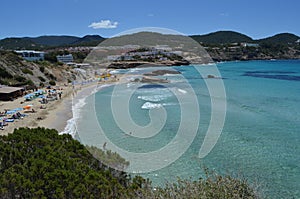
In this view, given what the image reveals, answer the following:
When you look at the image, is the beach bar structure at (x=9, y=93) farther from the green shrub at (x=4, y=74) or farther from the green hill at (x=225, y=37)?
the green hill at (x=225, y=37)

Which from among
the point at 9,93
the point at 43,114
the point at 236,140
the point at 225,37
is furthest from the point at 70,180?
the point at 225,37

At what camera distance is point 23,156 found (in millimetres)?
7516

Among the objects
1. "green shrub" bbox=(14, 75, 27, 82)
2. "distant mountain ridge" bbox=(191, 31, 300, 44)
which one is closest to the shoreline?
"green shrub" bbox=(14, 75, 27, 82)

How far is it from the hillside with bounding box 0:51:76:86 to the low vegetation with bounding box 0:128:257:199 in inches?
1057

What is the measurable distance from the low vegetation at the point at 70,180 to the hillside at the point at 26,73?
1057 inches

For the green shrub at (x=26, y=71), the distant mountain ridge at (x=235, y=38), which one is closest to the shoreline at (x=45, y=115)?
the green shrub at (x=26, y=71)

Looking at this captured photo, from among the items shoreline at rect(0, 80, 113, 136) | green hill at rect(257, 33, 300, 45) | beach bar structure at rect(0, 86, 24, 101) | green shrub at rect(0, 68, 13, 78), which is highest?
green hill at rect(257, 33, 300, 45)

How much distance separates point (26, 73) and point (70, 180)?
3426 cm

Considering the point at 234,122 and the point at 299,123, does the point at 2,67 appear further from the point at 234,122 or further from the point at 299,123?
the point at 299,123

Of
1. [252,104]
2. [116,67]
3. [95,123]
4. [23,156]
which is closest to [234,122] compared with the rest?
[252,104]

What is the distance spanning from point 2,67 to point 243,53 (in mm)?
102001

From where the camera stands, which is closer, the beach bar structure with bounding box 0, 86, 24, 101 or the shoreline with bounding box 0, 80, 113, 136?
the shoreline with bounding box 0, 80, 113, 136

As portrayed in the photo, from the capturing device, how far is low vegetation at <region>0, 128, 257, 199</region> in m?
5.29

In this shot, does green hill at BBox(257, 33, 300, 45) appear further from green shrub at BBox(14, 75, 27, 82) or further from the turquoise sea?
green shrub at BBox(14, 75, 27, 82)
